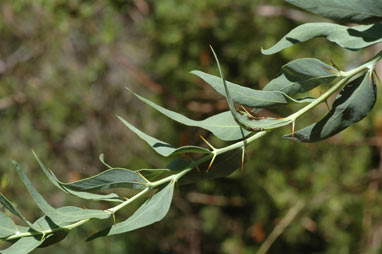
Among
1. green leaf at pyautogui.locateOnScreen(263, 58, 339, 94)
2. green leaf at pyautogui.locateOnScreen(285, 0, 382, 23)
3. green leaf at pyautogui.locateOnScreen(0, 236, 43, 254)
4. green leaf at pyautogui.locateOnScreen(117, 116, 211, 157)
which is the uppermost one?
green leaf at pyautogui.locateOnScreen(285, 0, 382, 23)

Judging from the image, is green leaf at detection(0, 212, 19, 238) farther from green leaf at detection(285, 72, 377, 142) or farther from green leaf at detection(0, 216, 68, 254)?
green leaf at detection(285, 72, 377, 142)

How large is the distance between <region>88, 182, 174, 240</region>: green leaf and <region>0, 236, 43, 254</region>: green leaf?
7 cm

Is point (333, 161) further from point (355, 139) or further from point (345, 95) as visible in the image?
point (345, 95)

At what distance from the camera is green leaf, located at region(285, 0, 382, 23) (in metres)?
0.64

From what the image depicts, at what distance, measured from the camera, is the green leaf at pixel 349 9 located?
638mm

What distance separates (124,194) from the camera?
1.81 meters

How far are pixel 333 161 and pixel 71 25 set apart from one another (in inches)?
43.6

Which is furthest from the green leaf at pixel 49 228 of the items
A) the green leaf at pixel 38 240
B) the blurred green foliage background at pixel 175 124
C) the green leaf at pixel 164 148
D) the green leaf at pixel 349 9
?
the blurred green foliage background at pixel 175 124

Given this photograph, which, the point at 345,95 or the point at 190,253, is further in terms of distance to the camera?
the point at 190,253

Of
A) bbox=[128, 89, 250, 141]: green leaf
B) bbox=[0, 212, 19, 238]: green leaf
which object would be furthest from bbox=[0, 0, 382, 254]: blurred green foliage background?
bbox=[128, 89, 250, 141]: green leaf

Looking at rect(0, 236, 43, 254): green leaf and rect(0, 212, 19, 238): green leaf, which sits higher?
rect(0, 212, 19, 238): green leaf

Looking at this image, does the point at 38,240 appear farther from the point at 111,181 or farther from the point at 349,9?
the point at 349,9

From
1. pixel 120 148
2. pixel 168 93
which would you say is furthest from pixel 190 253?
pixel 168 93

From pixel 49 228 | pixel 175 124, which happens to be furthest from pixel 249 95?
pixel 175 124
